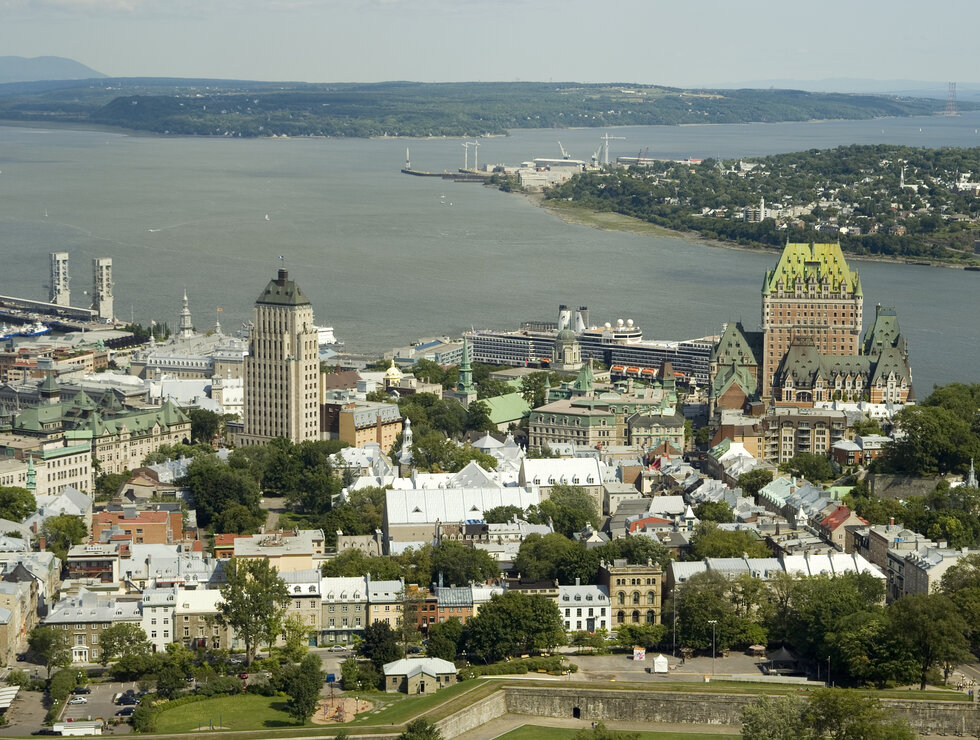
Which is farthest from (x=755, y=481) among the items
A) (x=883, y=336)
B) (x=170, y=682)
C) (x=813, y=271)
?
(x=813, y=271)

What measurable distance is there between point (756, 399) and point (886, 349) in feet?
18.1

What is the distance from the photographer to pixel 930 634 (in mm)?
33906

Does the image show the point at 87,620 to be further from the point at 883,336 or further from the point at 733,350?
the point at 883,336

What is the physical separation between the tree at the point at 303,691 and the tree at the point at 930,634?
32.2 ft

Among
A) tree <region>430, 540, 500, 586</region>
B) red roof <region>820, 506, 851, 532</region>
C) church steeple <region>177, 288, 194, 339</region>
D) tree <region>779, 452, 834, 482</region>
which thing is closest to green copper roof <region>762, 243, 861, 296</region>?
tree <region>779, 452, 834, 482</region>

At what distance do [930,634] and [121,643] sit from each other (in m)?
13.8

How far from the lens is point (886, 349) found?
60.5 m

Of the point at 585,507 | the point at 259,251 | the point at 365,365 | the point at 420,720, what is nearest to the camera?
the point at 420,720

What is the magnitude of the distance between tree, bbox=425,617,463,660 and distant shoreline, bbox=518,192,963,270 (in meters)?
76.7

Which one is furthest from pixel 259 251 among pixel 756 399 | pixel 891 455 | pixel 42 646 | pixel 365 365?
pixel 42 646

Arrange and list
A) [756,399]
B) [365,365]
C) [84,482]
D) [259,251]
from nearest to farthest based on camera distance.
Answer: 1. [84,482]
2. [756,399]
3. [365,365]
4. [259,251]

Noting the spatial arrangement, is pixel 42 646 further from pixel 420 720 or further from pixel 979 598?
pixel 979 598

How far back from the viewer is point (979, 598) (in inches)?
1409

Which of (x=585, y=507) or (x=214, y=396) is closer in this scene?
(x=585, y=507)
